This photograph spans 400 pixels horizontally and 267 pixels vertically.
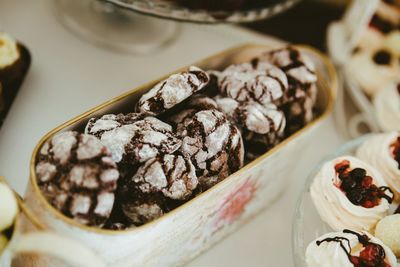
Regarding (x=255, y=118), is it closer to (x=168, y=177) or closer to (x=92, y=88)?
(x=168, y=177)

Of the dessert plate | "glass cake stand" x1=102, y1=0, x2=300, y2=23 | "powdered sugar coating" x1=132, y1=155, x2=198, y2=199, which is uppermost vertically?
"glass cake stand" x1=102, y1=0, x2=300, y2=23

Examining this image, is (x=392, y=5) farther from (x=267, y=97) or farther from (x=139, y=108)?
(x=139, y=108)

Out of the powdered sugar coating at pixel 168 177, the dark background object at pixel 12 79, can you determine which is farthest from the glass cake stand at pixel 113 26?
the powdered sugar coating at pixel 168 177

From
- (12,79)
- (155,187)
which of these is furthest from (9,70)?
(155,187)

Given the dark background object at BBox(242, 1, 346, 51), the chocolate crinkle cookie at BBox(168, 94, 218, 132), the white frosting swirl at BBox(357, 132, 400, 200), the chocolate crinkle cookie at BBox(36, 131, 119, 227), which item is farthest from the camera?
the dark background object at BBox(242, 1, 346, 51)

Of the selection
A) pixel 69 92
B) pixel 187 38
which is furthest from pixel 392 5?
pixel 69 92

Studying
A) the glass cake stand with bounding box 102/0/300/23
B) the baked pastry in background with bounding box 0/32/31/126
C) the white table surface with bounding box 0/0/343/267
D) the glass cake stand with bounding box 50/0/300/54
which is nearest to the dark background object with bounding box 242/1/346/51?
the white table surface with bounding box 0/0/343/267

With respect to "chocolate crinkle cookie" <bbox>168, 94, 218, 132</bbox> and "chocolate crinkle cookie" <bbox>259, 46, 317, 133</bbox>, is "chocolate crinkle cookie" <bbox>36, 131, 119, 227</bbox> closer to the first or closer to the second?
"chocolate crinkle cookie" <bbox>168, 94, 218, 132</bbox>
